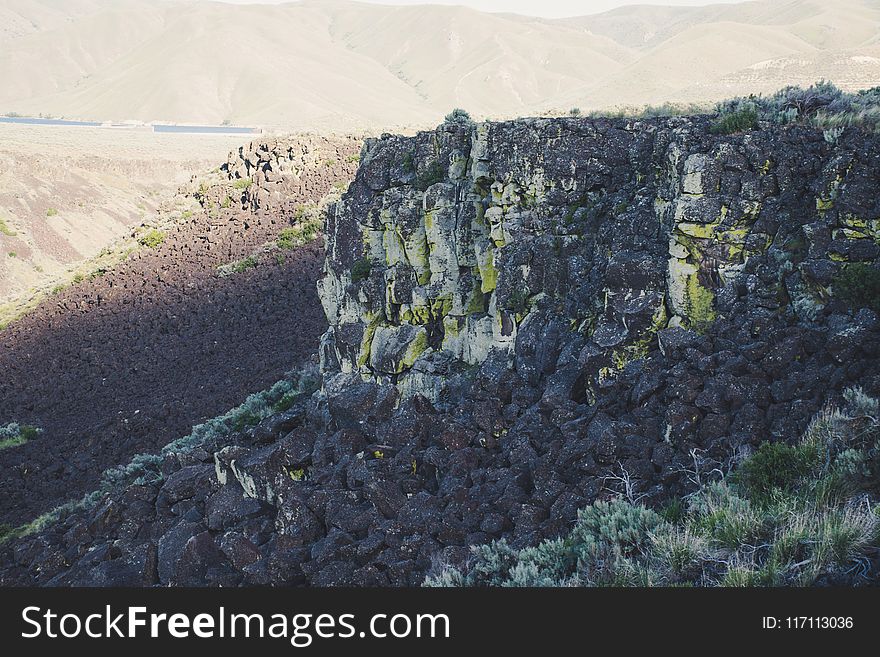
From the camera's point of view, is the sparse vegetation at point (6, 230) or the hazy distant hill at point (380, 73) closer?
the sparse vegetation at point (6, 230)

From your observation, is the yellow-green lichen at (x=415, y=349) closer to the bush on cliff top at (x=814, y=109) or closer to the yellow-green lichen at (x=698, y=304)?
the yellow-green lichen at (x=698, y=304)

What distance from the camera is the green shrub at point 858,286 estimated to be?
27.3 feet

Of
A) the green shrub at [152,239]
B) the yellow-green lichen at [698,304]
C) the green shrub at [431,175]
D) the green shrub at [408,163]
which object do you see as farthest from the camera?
the green shrub at [152,239]

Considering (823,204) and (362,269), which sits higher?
(823,204)

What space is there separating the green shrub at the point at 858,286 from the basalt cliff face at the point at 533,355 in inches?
4.6

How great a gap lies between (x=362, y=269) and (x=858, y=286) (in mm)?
10112

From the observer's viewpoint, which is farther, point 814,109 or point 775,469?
point 814,109

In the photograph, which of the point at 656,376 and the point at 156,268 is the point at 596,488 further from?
the point at 156,268

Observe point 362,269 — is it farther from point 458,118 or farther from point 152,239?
point 152,239

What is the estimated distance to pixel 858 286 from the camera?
8422 mm

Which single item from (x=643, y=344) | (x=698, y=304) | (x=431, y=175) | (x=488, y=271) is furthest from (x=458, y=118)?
(x=698, y=304)

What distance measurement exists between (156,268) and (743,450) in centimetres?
3285

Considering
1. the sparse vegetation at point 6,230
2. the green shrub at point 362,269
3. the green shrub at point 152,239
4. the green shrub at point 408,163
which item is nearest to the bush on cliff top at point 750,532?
the green shrub at point 362,269

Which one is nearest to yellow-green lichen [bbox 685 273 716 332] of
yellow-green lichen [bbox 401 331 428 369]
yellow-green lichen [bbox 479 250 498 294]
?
yellow-green lichen [bbox 479 250 498 294]
